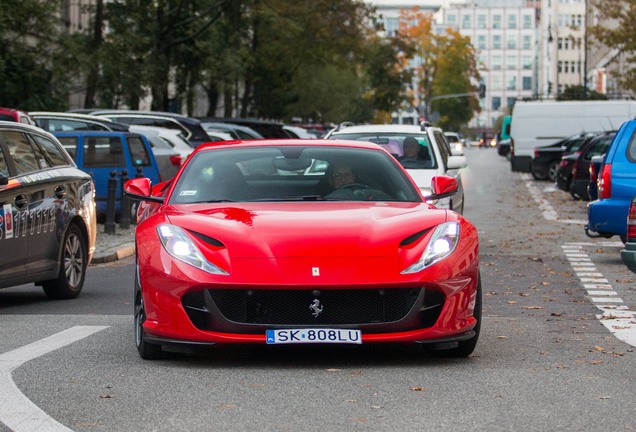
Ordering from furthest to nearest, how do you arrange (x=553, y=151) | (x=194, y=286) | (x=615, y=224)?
(x=553, y=151)
(x=615, y=224)
(x=194, y=286)

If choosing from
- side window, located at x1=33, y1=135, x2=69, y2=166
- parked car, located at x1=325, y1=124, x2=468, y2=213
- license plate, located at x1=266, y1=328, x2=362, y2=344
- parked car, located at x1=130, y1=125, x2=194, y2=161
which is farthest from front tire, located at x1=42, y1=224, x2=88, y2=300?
parked car, located at x1=130, y1=125, x2=194, y2=161

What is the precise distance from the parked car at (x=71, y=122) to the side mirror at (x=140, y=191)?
1715cm

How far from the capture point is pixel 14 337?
9.77 meters

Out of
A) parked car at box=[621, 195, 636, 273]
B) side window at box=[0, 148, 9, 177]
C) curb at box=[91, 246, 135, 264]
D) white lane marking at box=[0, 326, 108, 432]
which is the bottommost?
curb at box=[91, 246, 135, 264]

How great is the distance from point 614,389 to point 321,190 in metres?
2.72

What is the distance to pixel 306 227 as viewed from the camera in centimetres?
849

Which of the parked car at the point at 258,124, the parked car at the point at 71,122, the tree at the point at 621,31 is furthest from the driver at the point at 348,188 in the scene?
the tree at the point at 621,31

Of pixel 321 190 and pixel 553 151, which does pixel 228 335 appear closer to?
pixel 321 190

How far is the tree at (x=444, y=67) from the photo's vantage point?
159375mm

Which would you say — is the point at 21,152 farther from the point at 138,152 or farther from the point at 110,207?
the point at 138,152

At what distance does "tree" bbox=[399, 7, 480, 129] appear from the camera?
159375 millimetres

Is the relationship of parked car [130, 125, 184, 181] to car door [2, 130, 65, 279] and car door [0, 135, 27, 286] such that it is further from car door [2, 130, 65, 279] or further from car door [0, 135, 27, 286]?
car door [0, 135, 27, 286]

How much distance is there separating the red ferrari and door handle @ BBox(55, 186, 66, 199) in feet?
14.3

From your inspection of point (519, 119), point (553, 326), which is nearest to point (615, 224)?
point (553, 326)
